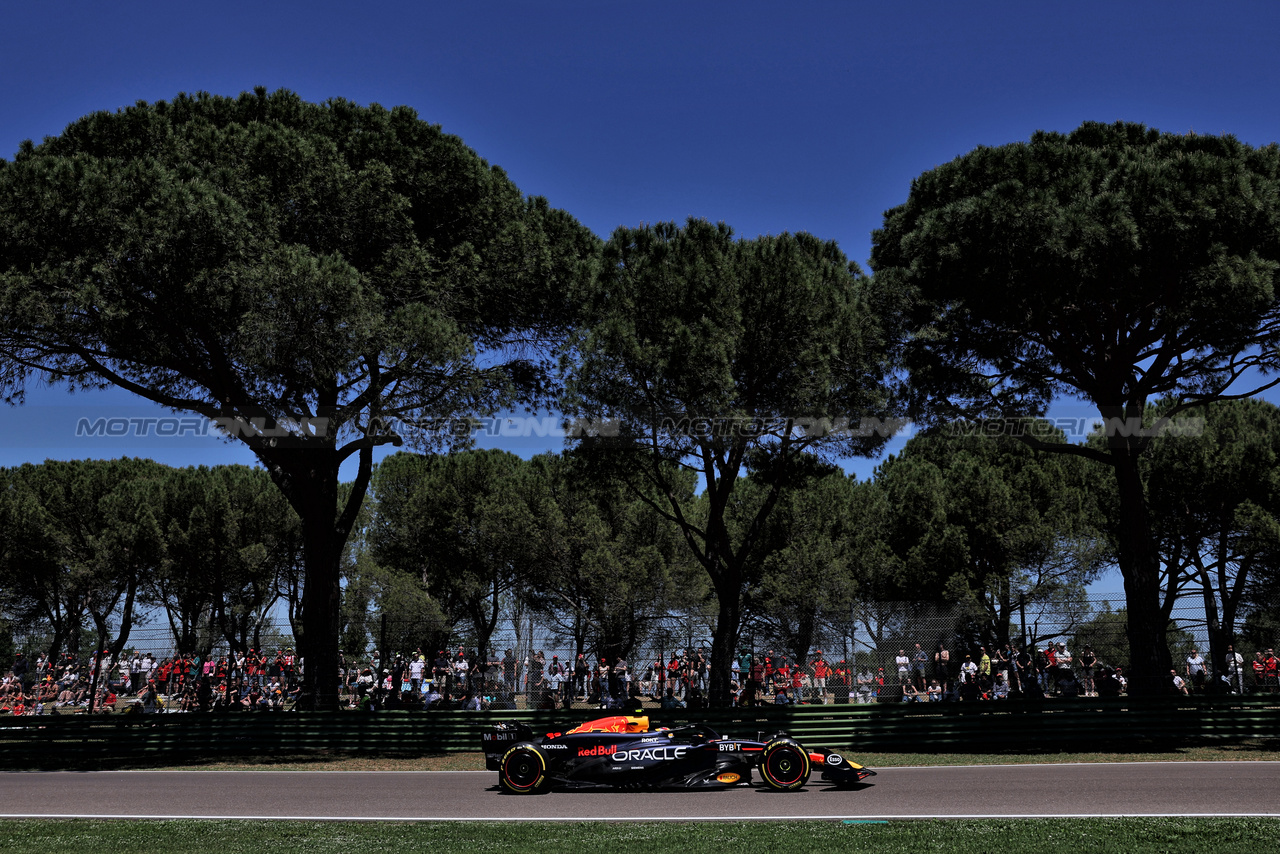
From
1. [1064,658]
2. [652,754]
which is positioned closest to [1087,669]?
[1064,658]

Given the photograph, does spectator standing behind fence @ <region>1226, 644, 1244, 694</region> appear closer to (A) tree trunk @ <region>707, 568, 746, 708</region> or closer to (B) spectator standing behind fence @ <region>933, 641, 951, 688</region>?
(B) spectator standing behind fence @ <region>933, 641, 951, 688</region>

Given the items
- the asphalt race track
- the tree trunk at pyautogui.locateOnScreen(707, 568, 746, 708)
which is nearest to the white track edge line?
the asphalt race track

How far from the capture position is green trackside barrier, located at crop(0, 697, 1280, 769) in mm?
15203

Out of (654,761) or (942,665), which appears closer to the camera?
(654,761)

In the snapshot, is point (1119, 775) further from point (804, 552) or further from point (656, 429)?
point (804, 552)

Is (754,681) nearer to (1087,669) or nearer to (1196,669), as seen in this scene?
(1087,669)

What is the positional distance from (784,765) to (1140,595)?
30.2ft

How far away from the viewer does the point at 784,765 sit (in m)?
10.7

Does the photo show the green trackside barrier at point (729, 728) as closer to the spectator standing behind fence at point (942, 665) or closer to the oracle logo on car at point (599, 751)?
the spectator standing behind fence at point (942, 665)

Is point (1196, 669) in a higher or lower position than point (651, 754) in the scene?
higher

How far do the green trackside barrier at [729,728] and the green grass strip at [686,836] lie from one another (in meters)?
7.65

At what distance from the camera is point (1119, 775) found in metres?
11.6

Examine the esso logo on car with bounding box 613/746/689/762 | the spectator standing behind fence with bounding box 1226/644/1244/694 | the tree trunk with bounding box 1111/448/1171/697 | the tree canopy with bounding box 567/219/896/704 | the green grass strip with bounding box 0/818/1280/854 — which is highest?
the tree canopy with bounding box 567/219/896/704

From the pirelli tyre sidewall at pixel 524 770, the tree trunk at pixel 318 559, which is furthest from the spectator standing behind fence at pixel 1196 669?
the tree trunk at pixel 318 559
